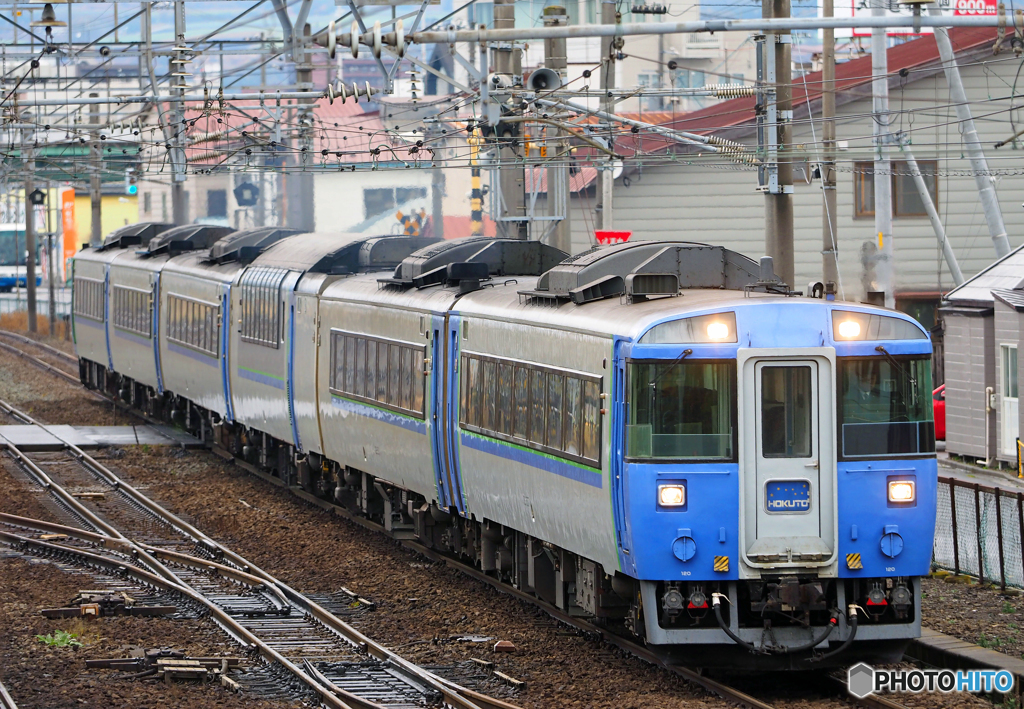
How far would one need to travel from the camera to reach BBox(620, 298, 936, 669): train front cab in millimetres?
10023

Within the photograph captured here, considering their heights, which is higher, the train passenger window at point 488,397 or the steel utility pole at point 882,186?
the steel utility pole at point 882,186

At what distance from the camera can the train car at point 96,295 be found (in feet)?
96.0

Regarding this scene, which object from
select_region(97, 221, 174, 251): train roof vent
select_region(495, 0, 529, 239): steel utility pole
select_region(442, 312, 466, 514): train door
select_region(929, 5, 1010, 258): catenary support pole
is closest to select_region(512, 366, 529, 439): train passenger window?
select_region(442, 312, 466, 514): train door

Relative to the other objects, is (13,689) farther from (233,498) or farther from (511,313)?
(233,498)

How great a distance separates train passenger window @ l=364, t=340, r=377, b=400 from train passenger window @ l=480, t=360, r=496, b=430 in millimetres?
2924

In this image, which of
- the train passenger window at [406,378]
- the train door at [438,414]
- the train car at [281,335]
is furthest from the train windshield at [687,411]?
the train car at [281,335]

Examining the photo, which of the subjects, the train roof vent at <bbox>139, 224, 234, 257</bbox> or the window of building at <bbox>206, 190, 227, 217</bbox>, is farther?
the window of building at <bbox>206, 190, 227, 217</bbox>

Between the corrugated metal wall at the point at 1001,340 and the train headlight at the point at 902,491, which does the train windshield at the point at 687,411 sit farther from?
the corrugated metal wall at the point at 1001,340

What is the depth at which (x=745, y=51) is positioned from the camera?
73.9m

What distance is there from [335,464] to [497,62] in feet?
16.8

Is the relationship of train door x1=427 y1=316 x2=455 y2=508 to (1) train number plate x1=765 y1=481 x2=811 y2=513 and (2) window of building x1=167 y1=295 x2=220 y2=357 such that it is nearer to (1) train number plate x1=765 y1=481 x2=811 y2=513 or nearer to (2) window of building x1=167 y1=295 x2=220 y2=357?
(1) train number plate x1=765 y1=481 x2=811 y2=513

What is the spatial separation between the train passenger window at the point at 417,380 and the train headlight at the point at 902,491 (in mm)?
5223
